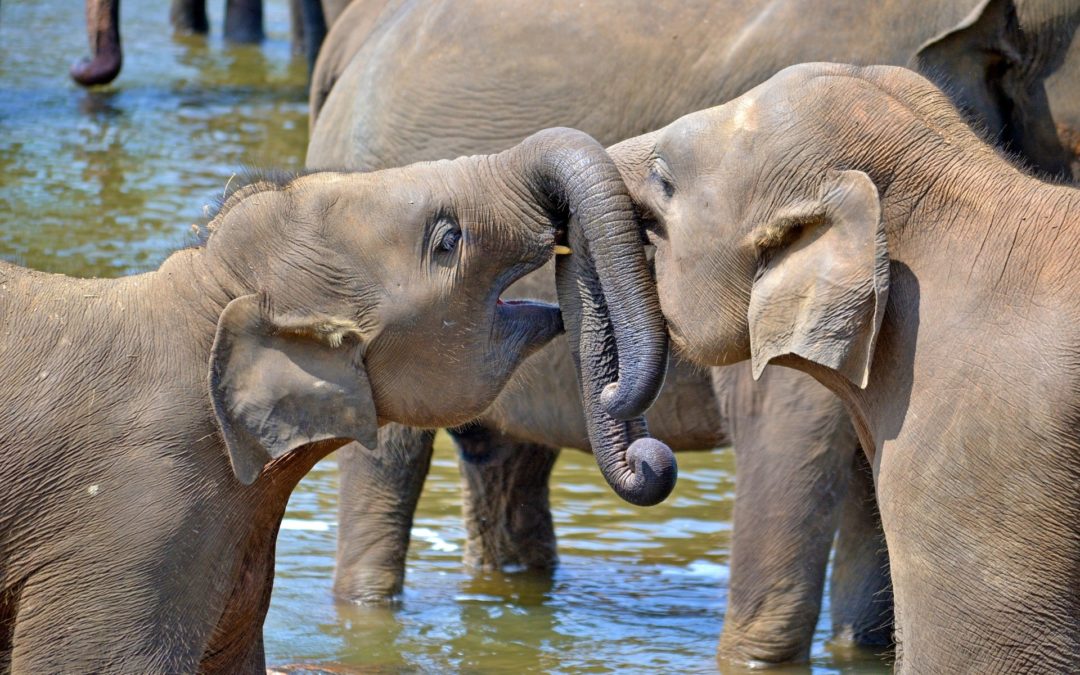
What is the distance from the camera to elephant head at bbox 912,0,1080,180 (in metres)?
4.85

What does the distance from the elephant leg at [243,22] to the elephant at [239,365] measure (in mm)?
13780

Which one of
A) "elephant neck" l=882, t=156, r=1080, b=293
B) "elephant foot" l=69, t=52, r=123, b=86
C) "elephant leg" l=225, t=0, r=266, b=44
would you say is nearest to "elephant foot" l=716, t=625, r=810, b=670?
"elephant neck" l=882, t=156, r=1080, b=293

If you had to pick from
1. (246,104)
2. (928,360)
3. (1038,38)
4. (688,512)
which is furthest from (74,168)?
(928,360)

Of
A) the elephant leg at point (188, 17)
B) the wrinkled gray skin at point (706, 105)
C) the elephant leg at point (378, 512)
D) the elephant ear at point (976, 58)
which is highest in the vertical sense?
the elephant ear at point (976, 58)

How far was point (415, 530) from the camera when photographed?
23.4 ft

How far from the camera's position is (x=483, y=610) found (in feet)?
20.0

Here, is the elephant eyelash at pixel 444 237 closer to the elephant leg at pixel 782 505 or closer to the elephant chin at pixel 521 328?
the elephant chin at pixel 521 328

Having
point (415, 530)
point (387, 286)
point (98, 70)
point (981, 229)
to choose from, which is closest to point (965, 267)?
point (981, 229)

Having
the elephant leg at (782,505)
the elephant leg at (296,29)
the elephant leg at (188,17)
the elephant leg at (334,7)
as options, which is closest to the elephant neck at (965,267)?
the elephant leg at (782,505)

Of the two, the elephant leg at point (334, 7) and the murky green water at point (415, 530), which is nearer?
the murky green water at point (415, 530)

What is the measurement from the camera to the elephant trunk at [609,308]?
374cm

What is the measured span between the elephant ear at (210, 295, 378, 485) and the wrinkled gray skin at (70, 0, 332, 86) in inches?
193

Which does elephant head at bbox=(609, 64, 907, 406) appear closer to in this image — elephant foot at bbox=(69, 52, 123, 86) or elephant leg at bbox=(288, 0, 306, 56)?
elephant foot at bbox=(69, 52, 123, 86)

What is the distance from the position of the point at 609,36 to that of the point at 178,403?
7.27ft
